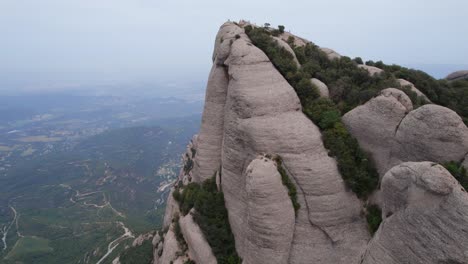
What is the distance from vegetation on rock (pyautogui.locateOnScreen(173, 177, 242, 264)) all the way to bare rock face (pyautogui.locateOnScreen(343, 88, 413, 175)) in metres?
13.2

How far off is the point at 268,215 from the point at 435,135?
11.7 metres

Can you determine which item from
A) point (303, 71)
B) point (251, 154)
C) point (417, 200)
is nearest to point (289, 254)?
point (251, 154)

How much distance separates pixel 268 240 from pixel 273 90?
11.6 metres

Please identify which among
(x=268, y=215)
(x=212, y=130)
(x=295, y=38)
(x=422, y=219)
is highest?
(x=295, y=38)

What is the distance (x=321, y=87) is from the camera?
92.2 feet

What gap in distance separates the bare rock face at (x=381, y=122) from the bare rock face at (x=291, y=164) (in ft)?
10.3

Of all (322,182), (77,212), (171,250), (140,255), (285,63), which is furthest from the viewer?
(77,212)

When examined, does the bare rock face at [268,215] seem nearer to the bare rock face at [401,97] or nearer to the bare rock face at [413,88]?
the bare rock face at [401,97]

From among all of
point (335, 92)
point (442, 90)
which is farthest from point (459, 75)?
point (335, 92)

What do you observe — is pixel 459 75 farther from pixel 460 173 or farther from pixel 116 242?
pixel 116 242

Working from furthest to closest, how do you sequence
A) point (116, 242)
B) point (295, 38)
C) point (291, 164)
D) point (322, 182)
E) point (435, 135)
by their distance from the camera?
1. point (116, 242)
2. point (295, 38)
3. point (291, 164)
4. point (322, 182)
5. point (435, 135)

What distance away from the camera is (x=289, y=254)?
2291 centimetres

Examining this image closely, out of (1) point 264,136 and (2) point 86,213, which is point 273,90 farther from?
A: (2) point 86,213

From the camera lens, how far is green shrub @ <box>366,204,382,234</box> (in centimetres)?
2231
